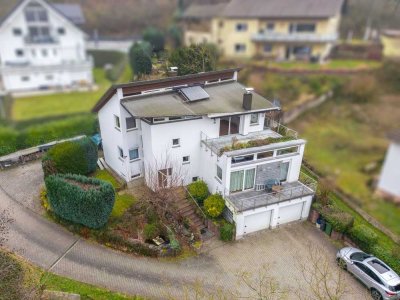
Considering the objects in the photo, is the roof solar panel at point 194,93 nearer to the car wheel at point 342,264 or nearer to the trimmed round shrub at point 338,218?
the trimmed round shrub at point 338,218

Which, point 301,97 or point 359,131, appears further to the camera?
point 301,97

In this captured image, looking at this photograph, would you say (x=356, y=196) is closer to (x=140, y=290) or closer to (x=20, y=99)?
(x=140, y=290)

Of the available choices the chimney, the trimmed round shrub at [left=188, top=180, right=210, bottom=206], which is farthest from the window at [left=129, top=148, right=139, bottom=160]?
the chimney

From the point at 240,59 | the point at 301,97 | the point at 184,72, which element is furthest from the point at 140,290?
the point at 240,59

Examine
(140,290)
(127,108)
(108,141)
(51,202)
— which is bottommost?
(140,290)

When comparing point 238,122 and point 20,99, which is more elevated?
point 238,122

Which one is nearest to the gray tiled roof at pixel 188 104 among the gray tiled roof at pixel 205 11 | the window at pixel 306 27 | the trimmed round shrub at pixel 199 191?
the trimmed round shrub at pixel 199 191

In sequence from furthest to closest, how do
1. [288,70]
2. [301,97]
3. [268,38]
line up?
[268,38]
[288,70]
[301,97]
